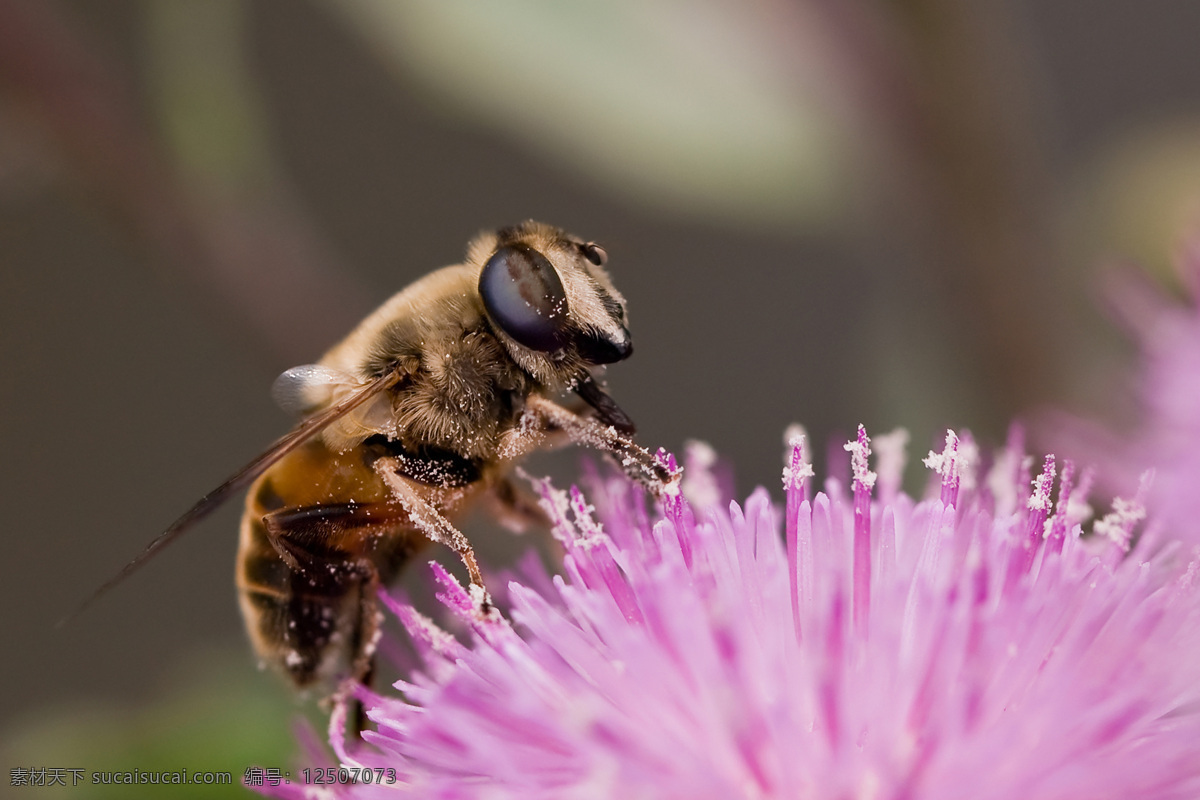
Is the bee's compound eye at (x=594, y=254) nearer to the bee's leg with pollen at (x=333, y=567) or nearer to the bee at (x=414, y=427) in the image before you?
the bee at (x=414, y=427)

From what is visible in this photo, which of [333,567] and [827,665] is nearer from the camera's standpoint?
[827,665]

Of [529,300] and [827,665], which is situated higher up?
[529,300]

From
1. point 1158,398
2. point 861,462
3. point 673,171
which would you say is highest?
point 673,171

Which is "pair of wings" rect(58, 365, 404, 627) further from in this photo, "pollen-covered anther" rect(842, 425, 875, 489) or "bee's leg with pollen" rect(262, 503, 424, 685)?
"pollen-covered anther" rect(842, 425, 875, 489)

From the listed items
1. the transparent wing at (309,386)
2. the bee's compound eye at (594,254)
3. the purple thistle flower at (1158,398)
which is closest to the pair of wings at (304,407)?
the transparent wing at (309,386)

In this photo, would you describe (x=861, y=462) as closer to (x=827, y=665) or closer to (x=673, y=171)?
(x=827, y=665)

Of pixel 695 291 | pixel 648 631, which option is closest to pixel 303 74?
pixel 695 291

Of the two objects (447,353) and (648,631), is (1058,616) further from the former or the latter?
→ (447,353)

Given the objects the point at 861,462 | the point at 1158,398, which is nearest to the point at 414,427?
the point at 861,462
